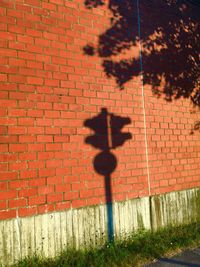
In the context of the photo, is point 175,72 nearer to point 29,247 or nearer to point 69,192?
point 69,192

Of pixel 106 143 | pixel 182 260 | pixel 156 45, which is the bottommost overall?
pixel 182 260

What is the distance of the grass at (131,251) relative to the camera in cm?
465

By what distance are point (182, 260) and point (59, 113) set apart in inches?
114

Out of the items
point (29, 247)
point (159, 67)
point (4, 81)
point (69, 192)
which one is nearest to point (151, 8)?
point (159, 67)

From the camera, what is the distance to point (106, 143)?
5.75m

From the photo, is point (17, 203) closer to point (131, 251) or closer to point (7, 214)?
point (7, 214)

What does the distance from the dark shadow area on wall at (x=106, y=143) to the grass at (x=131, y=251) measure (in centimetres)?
45

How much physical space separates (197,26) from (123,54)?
2774 mm

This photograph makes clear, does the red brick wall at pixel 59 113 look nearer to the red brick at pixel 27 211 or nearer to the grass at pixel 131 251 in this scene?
the red brick at pixel 27 211

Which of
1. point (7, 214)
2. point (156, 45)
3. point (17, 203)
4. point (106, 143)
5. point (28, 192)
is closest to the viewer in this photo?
point (7, 214)

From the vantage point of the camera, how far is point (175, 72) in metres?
7.22

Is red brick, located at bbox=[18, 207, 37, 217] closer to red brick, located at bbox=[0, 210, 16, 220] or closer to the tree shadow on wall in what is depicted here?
red brick, located at bbox=[0, 210, 16, 220]

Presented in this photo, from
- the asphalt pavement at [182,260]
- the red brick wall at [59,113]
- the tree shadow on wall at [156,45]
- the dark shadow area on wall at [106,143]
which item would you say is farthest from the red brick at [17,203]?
the tree shadow on wall at [156,45]

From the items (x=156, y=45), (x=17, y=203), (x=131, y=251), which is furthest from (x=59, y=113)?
(x=156, y=45)
